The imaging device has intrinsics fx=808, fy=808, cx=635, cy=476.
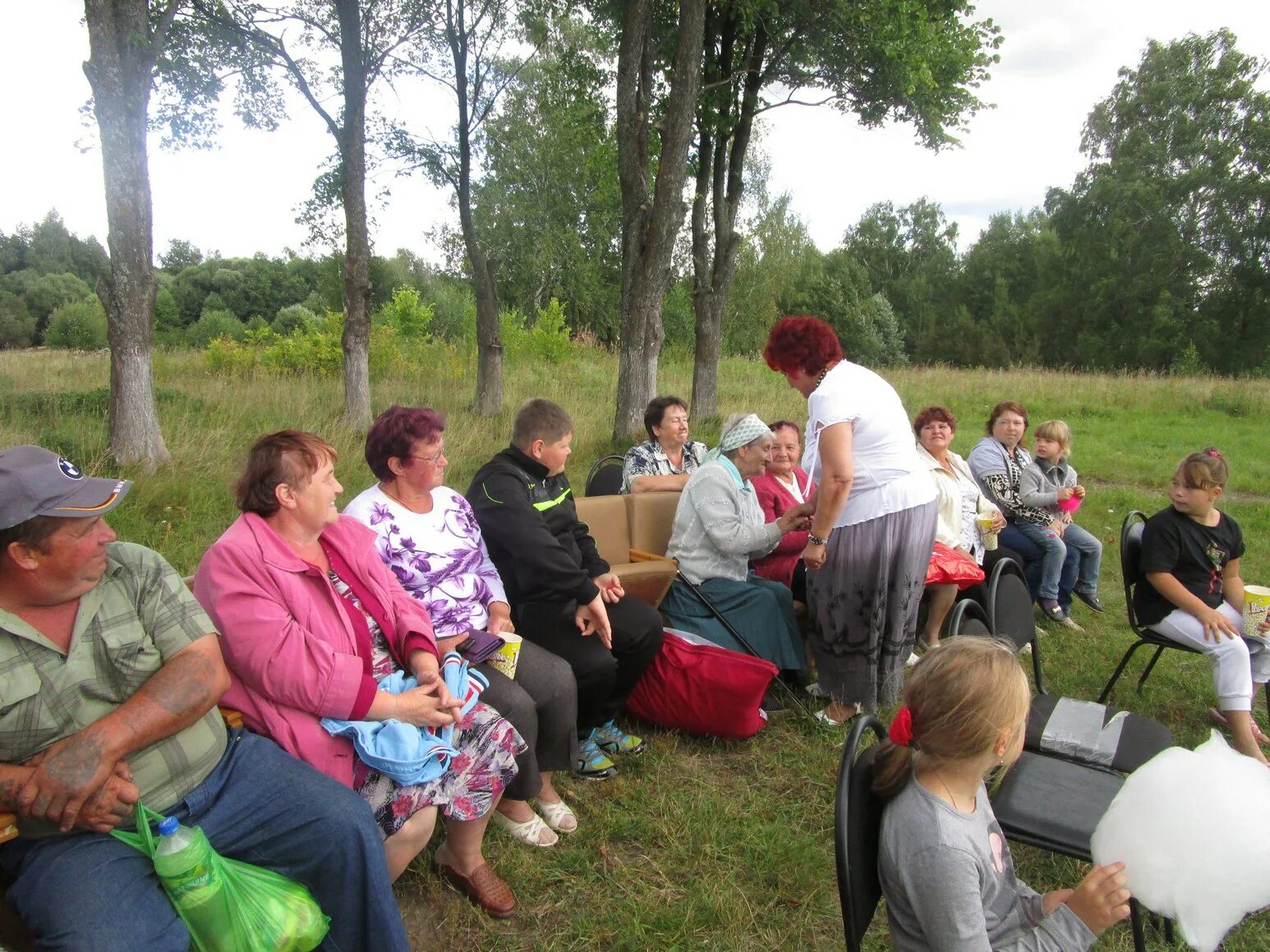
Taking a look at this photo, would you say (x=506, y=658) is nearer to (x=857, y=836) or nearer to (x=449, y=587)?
(x=449, y=587)

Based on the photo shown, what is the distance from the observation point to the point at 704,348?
10930 mm

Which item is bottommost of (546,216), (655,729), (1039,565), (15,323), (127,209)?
(655,729)

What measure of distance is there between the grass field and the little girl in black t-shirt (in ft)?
1.47

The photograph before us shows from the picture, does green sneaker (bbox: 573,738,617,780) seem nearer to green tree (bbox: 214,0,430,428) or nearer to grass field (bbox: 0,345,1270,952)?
grass field (bbox: 0,345,1270,952)

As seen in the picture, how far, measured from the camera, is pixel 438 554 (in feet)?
9.91

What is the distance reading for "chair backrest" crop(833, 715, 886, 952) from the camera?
1.51m

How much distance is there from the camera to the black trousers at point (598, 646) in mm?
3232

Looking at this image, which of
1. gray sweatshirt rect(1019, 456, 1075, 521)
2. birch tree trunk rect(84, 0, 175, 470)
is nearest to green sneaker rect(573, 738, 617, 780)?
gray sweatshirt rect(1019, 456, 1075, 521)

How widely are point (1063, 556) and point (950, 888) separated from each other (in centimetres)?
441

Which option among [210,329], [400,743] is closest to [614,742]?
[400,743]

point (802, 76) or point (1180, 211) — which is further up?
point (1180, 211)

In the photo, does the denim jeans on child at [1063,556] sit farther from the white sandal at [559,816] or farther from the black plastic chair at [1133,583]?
the white sandal at [559,816]

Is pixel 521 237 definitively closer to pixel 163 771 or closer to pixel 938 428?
pixel 938 428

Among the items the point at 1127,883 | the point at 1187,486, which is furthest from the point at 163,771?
the point at 1187,486
